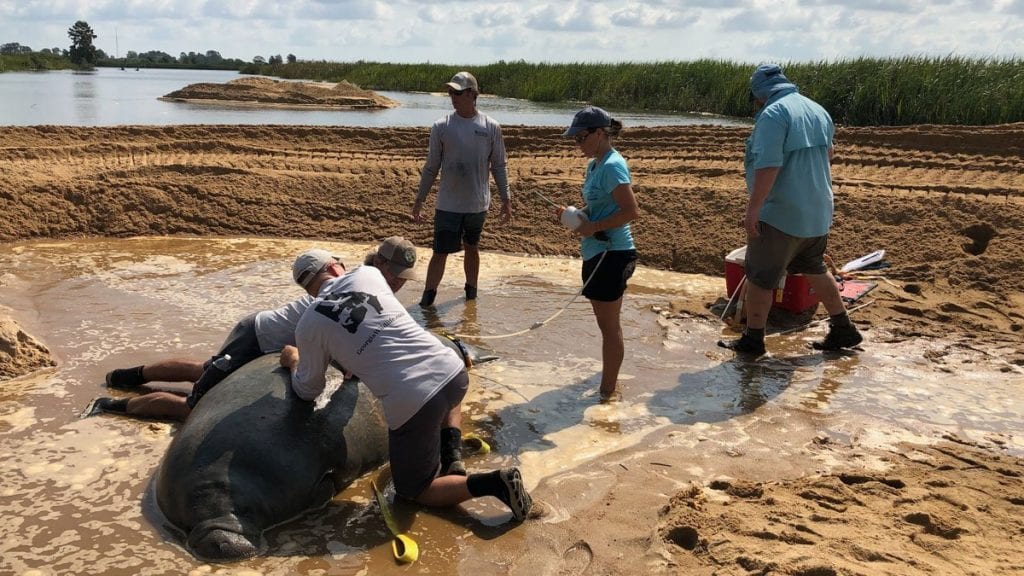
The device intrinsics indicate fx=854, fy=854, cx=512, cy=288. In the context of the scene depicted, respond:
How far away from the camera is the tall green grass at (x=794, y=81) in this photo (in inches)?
661

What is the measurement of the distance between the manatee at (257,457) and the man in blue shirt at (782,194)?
320 centimetres


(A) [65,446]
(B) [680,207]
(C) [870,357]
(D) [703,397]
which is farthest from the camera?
(B) [680,207]

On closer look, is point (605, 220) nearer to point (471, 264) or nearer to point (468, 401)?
point (468, 401)

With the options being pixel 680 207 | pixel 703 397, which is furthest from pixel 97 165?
pixel 703 397

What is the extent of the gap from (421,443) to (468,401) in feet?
5.29

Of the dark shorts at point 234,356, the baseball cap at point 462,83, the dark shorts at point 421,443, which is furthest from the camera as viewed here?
the baseball cap at point 462,83

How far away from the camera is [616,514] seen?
13.9 ft

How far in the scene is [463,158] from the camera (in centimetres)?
762

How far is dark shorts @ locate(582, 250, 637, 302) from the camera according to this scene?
5.43 meters

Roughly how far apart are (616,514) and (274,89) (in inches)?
1104

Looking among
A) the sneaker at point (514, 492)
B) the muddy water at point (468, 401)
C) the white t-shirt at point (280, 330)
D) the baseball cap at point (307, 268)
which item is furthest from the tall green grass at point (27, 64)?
the sneaker at point (514, 492)

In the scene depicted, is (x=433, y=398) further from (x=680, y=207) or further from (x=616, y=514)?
(x=680, y=207)

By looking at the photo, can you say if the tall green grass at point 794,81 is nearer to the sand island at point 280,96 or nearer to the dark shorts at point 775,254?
the sand island at point 280,96

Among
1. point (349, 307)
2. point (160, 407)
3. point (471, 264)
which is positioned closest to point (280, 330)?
point (160, 407)
